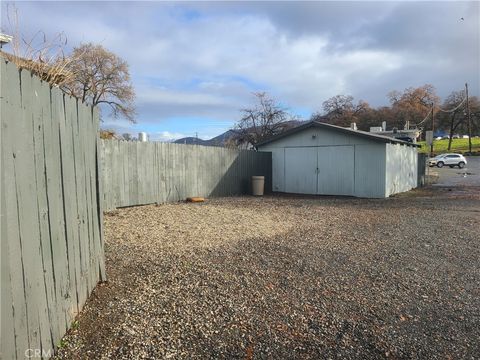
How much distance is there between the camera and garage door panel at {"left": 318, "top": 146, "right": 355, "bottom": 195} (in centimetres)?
1600

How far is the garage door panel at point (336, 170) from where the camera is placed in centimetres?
1600

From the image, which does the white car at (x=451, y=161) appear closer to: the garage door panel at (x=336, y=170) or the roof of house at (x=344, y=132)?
the roof of house at (x=344, y=132)

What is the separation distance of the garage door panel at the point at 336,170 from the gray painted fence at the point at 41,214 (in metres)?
13.5

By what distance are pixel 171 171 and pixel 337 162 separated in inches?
283

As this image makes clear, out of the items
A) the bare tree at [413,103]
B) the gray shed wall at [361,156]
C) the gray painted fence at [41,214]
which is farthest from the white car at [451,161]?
the gray painted fence at [41,214]

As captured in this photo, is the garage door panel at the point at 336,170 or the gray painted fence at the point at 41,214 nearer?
the gray painted fence at the point at 41,214

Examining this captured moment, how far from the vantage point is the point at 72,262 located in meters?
3.38

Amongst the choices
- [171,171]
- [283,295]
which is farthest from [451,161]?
[283,295]

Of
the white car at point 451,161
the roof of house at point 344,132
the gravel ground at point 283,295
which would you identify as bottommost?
the gravel ground at point 283,295

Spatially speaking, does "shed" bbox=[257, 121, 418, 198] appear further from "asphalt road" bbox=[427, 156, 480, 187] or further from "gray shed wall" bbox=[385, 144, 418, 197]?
"asphalt road" bbox=[427, 156, 480, 187]

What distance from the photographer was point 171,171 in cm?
1352

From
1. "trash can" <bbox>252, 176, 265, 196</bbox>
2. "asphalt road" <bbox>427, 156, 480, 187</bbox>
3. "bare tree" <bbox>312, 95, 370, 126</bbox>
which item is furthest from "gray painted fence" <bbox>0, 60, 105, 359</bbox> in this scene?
"bare tree" <bbox>312, 95, 370, 126</bbox>

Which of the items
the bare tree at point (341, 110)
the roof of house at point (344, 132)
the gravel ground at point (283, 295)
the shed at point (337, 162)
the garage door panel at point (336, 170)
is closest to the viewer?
A: the gravel ground at point (283, 295)

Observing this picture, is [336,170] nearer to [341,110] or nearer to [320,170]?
[320,170]
